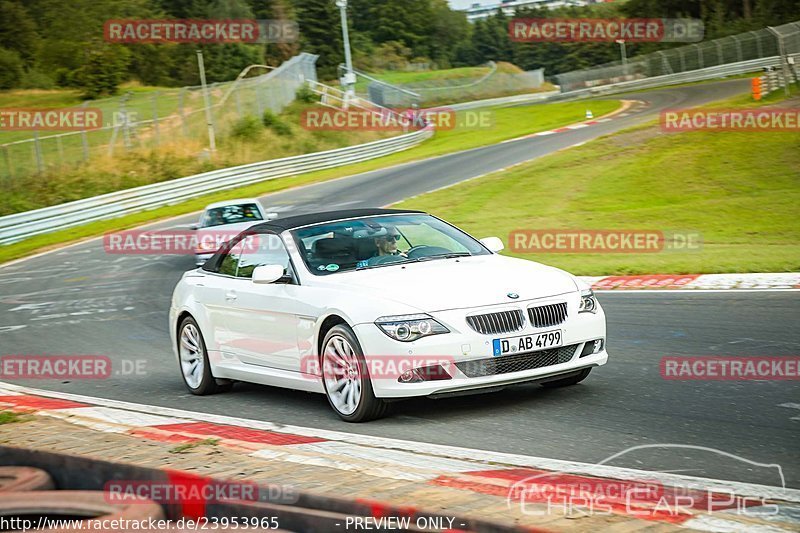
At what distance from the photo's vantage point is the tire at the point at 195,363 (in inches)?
368

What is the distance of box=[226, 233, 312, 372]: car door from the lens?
8016mm

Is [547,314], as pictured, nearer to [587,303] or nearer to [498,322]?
[498,322]

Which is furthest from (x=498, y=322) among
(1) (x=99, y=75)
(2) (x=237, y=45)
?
(2) (x=237, y=45)

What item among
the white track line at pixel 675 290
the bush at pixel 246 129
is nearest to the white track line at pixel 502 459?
the white track line at pixel 675 290

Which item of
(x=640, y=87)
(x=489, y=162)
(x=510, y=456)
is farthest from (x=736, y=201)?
(x=640, y=87)

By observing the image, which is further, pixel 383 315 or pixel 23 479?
pixel 383 315

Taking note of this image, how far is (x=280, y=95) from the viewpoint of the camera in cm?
5206

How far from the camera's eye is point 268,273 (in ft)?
26.4

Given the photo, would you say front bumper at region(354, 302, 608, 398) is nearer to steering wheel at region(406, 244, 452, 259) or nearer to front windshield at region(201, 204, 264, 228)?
steering wheel at region(406, 244, 452, 259)

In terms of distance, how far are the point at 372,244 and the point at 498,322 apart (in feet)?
5.21

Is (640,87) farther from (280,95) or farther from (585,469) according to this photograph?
(585,469)

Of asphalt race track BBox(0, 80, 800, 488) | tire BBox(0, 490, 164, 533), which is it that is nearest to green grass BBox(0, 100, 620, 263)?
asphalt race track BBox(0, 80, 800, 488)

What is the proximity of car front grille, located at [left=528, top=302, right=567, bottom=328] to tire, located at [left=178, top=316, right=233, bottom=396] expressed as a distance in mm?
3230

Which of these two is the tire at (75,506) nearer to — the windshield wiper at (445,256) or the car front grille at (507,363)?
the car front grille at (507,363)
